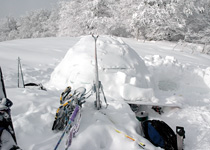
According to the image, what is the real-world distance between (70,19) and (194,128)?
2183 cm

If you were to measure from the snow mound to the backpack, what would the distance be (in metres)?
1.23

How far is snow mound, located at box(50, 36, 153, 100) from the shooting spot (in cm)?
455

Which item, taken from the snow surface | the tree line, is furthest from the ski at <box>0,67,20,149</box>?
the tree line

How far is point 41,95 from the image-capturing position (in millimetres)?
Result: 3482

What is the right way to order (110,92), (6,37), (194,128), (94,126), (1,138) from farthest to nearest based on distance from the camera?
(6,37)
(110,92)
(194,128)
(94,126)
(1,138)

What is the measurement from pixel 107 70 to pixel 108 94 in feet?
2.41

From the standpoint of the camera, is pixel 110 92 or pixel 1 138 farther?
pixel 110 92

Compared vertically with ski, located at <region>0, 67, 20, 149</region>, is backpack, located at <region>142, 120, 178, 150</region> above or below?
below

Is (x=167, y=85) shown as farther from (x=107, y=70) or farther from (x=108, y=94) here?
(x=108, y=94)

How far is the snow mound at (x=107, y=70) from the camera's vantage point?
4.55m

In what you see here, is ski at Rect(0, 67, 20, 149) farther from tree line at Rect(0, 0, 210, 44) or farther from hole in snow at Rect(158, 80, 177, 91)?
tree line at Rect(0, 0, 210, 44)

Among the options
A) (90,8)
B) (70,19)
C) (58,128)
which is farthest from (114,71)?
(70,19)

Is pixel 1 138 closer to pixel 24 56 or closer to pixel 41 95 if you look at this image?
pixel 41 95

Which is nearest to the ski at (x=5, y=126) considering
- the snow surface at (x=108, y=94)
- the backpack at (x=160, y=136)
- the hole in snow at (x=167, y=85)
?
the snow surface at (x=108, y=94)
